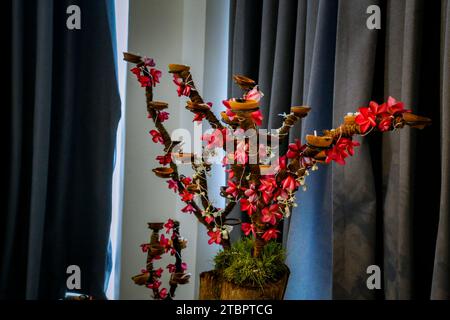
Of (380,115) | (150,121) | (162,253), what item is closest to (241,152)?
(380,115)

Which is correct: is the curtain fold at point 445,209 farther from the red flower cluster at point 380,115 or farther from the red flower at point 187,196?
the red flower at point 187,196

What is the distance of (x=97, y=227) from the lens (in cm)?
140

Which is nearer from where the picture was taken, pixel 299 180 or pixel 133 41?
pixel 299 180

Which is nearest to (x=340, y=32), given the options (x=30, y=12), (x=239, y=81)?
(x=239, y=81)

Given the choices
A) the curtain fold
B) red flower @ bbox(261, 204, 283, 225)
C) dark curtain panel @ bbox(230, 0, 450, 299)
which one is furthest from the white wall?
the curtain fold

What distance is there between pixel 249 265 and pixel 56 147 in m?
0.91

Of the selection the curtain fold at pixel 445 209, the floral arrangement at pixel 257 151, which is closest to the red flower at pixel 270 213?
the floral arrangement at pixel 257 151

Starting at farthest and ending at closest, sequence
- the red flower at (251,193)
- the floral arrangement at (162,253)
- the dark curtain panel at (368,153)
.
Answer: the floral arrangement at (162,253) → the dark curtain panel at (368,153) → the red flower at (251,193)

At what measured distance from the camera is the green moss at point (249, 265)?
860 millimetres

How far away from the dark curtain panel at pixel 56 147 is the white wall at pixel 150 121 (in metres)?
0.15

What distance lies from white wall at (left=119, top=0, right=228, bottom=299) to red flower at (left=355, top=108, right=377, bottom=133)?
3.29 ft

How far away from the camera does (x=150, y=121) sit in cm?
157
